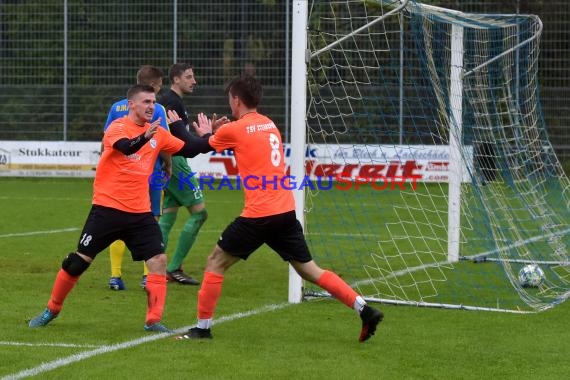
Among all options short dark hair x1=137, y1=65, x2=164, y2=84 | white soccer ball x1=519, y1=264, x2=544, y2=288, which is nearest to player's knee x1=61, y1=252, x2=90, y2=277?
short dark hair x1=137, y1=65, x2=164, y2=84

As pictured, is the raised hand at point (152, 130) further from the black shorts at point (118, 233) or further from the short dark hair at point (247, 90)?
the black shorts at point (118, 233)

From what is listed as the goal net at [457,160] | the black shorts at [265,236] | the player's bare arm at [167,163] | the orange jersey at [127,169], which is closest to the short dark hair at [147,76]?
the player's bare arm at [167,163]

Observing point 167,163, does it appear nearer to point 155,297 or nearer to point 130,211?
point 130,211

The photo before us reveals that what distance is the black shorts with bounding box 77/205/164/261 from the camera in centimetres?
760

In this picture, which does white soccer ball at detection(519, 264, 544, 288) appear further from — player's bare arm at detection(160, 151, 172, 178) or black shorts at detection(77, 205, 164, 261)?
black shorts at detection(77, 205, 164, 261)

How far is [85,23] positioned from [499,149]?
15016mm

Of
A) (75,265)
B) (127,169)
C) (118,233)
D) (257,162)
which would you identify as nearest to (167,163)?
(127,169)

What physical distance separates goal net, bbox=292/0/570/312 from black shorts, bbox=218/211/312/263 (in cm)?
162

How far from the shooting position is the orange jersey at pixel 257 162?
23.6 feet

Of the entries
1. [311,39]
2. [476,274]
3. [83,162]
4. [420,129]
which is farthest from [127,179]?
[83,162]

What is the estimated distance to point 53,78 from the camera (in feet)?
82.1

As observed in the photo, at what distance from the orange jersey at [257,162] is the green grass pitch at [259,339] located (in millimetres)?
906

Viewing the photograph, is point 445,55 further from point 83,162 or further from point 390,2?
point 83,162

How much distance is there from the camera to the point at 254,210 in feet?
23.7
